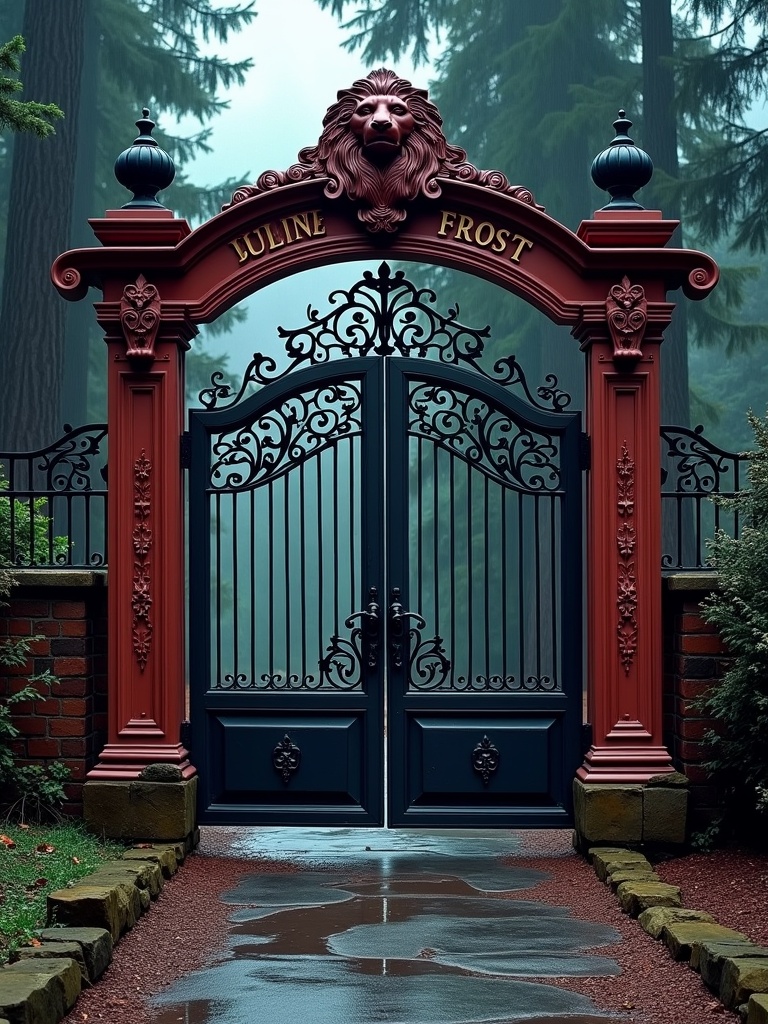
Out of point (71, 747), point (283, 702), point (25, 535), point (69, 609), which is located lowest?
point (71, 747)

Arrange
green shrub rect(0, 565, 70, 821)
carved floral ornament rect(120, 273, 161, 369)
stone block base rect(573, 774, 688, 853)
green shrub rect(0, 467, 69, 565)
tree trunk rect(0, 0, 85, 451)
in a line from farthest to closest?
tree trunk rect(0, 0, 85, 451) → green shrub rect(0, 467, 69, 565) → carved floral ornament rect(120, 273, 161, 369) → green shrub rect(0, 565, 70, 821) → stone block base rect(573, 774, 688, 853)

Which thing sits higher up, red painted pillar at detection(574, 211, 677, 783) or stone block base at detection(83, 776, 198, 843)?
red painted pillar at detection(574, 211, 677, 783)

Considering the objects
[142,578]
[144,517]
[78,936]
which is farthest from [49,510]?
[78,936]

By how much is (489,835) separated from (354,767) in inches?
63.0

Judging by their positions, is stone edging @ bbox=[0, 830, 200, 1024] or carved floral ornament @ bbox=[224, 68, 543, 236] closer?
stone edging @ bbox=[0, 830, 200, 1024]

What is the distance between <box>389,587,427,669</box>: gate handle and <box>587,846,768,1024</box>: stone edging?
5.21 ft

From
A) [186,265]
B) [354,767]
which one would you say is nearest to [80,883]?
[354,767]

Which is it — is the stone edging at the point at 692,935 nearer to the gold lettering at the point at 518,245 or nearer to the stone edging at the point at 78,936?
the stone edging at the point at 78,936

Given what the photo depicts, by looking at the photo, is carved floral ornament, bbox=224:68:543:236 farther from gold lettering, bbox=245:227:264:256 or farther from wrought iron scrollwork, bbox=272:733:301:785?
wrought iron scrollwork, bbox=272:733:301:785

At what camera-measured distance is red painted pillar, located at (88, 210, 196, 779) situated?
8344mm

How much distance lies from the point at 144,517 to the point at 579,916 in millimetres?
3429

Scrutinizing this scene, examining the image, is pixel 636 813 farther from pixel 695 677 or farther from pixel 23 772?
pixel 23 772

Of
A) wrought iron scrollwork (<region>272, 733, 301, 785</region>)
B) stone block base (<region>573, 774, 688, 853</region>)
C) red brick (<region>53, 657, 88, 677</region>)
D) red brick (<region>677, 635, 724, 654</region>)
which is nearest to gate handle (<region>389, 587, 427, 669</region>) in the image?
wrought iron scrollwork (<region>272, 733, 301, 785</region>)

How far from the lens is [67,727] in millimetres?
8477
